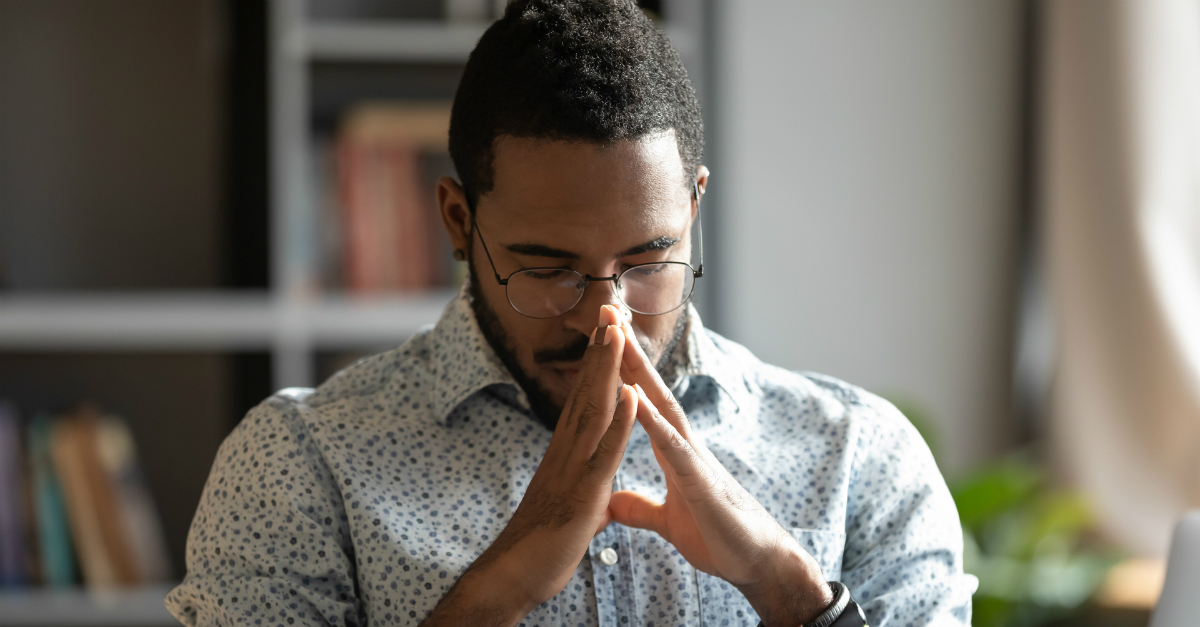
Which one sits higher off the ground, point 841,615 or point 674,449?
point 674,449

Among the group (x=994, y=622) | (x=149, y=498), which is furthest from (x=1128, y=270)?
(x=149, y=498)

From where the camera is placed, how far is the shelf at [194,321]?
2.01 m

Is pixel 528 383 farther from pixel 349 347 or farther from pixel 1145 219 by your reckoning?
pixel 1145 219

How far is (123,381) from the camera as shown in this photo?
221 centimetres

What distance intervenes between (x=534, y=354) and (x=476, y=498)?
0.16 metres

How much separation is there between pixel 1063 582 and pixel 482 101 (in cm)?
134

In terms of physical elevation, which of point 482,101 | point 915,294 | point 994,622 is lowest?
point 994,622

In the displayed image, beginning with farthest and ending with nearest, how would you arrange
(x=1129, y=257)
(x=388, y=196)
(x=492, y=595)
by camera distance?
1. (x=388, y=196)
2. (x=1129, y=257)
3. (x=492, y=595)

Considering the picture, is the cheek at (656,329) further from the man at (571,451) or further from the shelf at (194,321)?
the shelf at (194,321)

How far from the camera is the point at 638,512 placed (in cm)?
101

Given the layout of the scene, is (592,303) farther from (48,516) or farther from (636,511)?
(48,516)

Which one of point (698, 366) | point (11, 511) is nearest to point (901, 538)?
point (698, 366)

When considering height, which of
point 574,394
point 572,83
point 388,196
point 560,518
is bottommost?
point 560,518

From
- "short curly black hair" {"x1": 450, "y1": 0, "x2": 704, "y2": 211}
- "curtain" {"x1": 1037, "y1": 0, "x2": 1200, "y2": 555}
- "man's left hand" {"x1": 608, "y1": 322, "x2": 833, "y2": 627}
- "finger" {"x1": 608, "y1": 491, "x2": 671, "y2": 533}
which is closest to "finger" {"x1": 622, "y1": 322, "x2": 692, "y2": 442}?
"man's left hand" {"x1": 608, "y1": 322, "x2": 833, "y2": 627}
